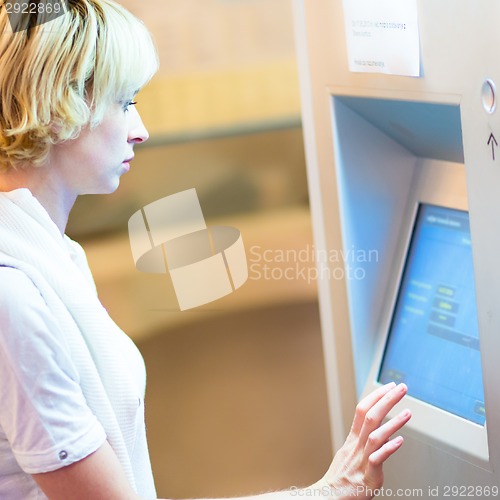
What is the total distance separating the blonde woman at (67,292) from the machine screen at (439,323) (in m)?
0.24

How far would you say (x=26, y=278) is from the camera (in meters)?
1.04

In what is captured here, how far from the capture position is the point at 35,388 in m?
1.00

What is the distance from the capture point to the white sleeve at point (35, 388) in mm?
992

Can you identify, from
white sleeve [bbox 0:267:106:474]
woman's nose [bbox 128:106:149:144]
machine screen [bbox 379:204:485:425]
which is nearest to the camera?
white sleeve [bbox 0:267:106:474]

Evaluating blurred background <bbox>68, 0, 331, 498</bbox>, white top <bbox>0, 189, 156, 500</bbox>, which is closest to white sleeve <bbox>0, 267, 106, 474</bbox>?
white top <bbox>0, 189, 156, 500</bbox>

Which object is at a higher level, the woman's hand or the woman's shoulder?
the woman's shoulder

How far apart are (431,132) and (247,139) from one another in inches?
138

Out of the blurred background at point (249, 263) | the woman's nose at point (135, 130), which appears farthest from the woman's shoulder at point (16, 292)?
the blurred background at point (249, 263)

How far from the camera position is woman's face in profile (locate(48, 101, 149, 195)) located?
116cm

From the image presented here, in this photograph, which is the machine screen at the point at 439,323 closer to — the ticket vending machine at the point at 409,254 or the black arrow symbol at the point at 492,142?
the ticket vending machine at the point at 409,254

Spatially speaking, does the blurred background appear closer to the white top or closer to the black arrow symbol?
the white top

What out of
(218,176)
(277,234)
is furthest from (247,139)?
(277,234)

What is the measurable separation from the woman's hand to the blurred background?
201 cm

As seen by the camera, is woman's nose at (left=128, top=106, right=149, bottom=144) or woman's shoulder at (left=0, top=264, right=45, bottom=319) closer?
woman's shoulder at (left=0, top=264, right=45, bottom=319)
